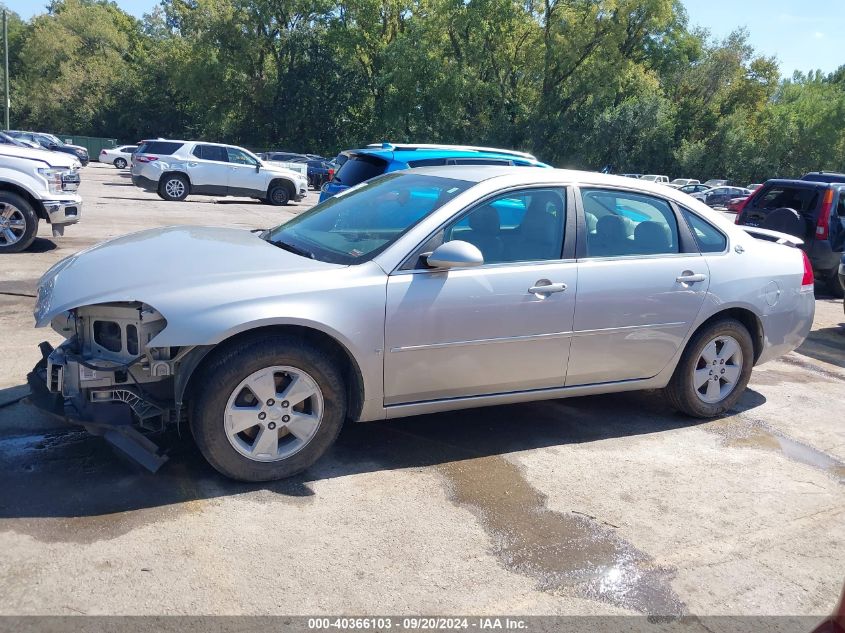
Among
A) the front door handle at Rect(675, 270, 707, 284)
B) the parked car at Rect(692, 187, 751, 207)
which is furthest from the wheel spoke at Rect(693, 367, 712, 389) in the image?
the parked car at Rect(692, 187, 751, 207)

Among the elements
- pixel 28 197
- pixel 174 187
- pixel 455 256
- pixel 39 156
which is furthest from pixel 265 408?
pixel 174 187

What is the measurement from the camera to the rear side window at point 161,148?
69.1 ft

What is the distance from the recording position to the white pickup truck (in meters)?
9.59

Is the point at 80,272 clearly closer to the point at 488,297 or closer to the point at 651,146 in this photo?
the point at 488,297

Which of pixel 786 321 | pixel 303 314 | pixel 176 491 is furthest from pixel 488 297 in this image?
pixel 786 321

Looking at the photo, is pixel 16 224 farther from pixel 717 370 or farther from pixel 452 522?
pixel 717 370

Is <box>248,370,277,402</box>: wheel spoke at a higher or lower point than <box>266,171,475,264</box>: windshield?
lower

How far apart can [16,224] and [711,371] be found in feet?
29.1

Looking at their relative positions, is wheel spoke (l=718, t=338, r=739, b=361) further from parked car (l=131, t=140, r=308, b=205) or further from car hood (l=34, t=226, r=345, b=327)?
parked car (l=131, t=140, r=308, b=205)

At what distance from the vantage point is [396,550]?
3.47 meters

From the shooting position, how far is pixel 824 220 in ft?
36.9

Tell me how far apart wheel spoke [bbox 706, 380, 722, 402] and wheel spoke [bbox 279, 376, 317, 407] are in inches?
119

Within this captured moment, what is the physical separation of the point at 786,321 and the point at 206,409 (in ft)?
14.0

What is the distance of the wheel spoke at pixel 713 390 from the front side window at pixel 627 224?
104 centimetres
